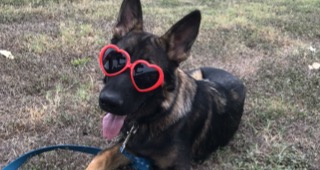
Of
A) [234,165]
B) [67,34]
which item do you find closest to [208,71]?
[234,165]

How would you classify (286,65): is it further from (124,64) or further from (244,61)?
(124,64)

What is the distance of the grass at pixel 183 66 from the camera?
4.36 m

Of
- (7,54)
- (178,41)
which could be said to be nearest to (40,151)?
(178,41)

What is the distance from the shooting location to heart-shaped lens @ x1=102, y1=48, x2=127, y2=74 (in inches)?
128

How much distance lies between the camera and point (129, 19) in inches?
146

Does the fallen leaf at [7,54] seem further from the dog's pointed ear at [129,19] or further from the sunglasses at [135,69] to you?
the sunglasses at [135,69]

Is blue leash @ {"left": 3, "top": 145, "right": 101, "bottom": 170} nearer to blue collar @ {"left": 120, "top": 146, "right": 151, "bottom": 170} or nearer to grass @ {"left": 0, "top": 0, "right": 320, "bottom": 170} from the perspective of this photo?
grass @ {"left": 0, "top": 0, "right": 320, "bottom": 170}

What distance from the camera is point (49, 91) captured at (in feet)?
18.0

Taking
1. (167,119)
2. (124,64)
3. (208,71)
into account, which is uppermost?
(124,64)

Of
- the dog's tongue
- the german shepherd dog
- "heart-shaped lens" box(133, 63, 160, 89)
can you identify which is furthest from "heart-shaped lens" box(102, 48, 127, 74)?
the dog's tongue

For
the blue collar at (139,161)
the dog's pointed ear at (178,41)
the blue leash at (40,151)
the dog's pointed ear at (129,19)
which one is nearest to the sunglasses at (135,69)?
the dog's pointed ear at (178,41)

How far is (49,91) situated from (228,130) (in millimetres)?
2296

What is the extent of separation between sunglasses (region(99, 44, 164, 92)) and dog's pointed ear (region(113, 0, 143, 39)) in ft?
1.33

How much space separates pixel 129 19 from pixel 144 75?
0.69m
